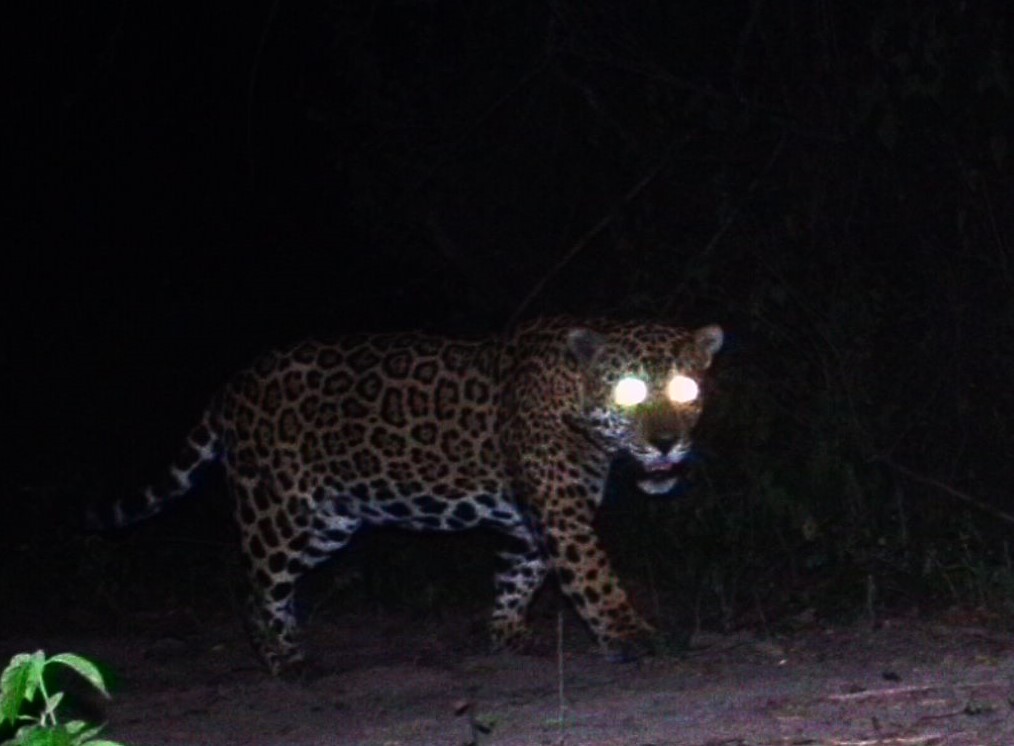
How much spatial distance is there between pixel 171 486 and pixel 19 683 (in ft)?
17.7

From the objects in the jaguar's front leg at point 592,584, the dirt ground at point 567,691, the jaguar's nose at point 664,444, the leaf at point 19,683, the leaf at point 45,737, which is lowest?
the dirt ground at point 567,691

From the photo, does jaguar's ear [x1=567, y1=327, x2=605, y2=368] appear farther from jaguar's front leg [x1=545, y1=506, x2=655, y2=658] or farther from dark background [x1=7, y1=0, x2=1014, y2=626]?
dark background [x1=7, y1=0, x2=1014, y2=626]

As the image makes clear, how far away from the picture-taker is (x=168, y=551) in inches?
416

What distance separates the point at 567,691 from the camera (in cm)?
717

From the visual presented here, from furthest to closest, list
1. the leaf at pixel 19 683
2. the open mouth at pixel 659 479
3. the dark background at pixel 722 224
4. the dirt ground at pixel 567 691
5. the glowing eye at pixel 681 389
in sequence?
the dark background at pixel 722 224
the open mouth at pixel 659 479
the glowing eye at pixel 681 389
the dirt ground at pixel 567 691
the leaf at pixel 19 683

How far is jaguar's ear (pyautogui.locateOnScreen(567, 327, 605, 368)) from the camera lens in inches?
317

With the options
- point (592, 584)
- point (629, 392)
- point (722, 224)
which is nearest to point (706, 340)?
point (629, 392)

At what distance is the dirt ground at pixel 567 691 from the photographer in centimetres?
604

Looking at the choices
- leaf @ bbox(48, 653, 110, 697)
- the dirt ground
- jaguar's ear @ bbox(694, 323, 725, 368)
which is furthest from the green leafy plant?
jaguar's ear @ bbox(694, 323, 725, 368)

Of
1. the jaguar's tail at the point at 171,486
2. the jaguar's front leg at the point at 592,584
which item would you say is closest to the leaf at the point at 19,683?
the jaguar's front leg at the point at 592,584

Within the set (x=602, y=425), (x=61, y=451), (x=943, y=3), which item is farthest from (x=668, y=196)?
(x=61, y=451)

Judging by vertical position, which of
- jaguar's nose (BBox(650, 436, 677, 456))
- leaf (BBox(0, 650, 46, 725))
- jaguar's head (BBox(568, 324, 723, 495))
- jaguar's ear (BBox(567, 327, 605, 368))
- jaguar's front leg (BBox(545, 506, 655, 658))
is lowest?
jaguar's front leg (BBox(545, 506, 655, 658))

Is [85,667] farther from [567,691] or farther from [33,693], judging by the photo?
[567,691]

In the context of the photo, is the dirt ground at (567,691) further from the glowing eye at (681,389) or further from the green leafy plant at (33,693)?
the green leafy plant at (33,693)
